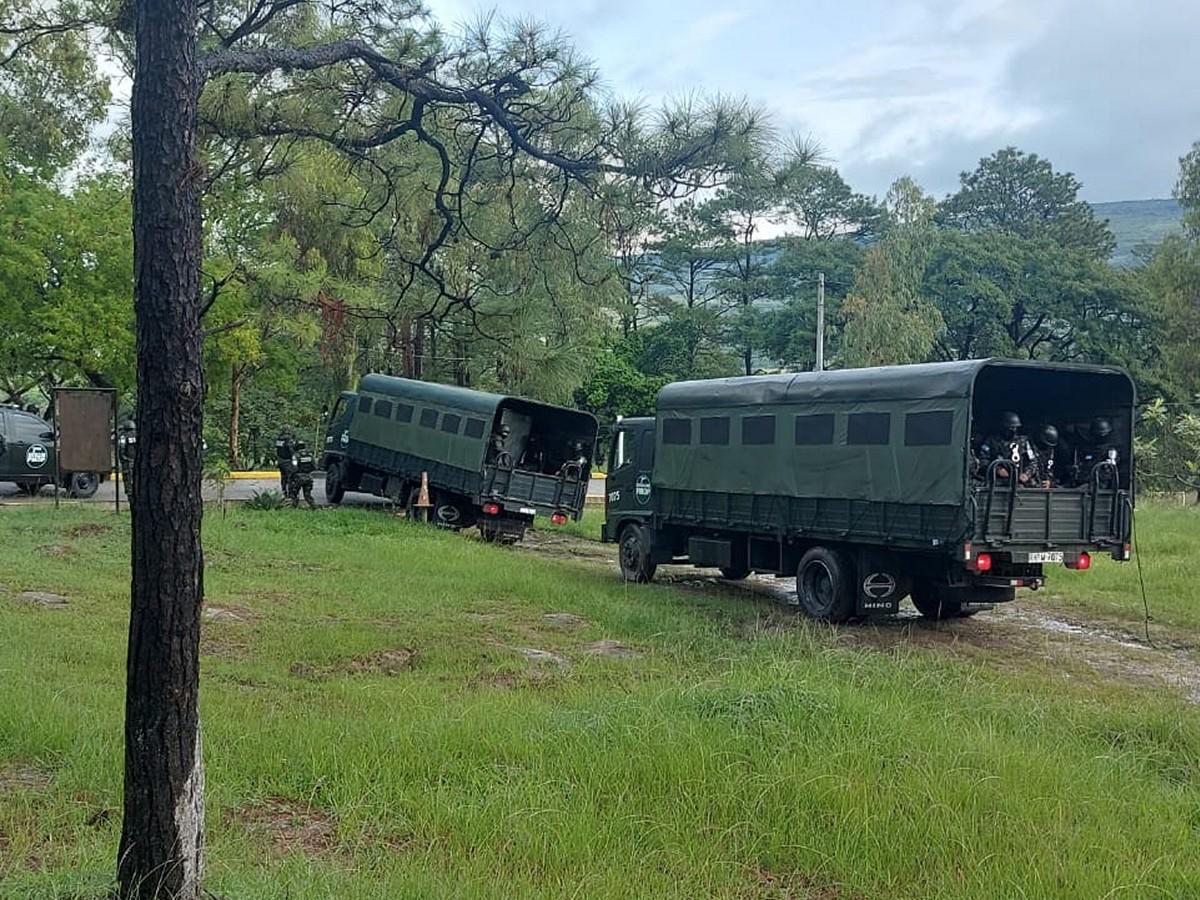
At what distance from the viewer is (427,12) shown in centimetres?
776

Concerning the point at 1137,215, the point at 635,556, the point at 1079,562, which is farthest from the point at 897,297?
the point at 1137,215

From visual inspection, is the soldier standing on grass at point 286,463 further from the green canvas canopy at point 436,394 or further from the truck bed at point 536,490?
the truck bed at point 536,490

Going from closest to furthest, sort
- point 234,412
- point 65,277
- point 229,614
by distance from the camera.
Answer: point 229,614, point 65,277, point 234,412

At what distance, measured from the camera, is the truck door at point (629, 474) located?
16.5m

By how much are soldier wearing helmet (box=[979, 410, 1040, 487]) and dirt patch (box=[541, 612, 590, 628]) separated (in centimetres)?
420

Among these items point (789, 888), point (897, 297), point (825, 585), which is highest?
point (897, 297)

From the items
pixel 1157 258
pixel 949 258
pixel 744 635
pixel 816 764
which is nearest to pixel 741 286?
pixel 949 258

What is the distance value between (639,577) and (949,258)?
1379 inches

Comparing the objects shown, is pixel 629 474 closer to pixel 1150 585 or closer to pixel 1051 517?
pixel 1051 517

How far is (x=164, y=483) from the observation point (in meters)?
3.59

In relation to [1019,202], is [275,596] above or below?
below

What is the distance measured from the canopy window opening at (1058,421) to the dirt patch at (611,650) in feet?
13.8

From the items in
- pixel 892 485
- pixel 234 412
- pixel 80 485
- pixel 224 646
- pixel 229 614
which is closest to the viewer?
pixel 224 646

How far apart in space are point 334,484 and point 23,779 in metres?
20.2
